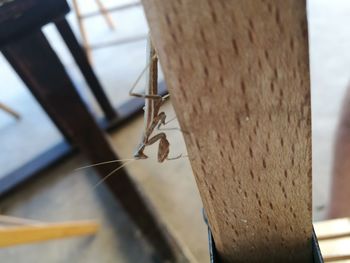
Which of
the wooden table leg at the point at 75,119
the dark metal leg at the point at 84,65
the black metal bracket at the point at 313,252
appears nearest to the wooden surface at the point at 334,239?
the black metal bracket at the point at 313,252

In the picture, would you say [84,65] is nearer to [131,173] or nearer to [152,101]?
[131,173]

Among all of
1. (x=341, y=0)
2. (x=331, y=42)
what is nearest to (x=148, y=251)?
(x=331, y=42)

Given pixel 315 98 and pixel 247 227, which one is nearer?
pixel 247 227

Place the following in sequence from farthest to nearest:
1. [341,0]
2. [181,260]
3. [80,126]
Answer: [341,0], [181,260], [80,126]

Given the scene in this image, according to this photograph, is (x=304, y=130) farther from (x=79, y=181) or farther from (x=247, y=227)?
(x=79, y=181)

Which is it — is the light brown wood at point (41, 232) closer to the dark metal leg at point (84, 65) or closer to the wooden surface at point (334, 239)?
the dark metal leg at point (84, 65)

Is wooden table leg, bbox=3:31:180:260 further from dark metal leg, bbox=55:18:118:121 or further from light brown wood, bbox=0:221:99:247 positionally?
dark metal leg, bbox=55:18:118:121

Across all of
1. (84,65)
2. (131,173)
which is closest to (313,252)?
(131,173)
